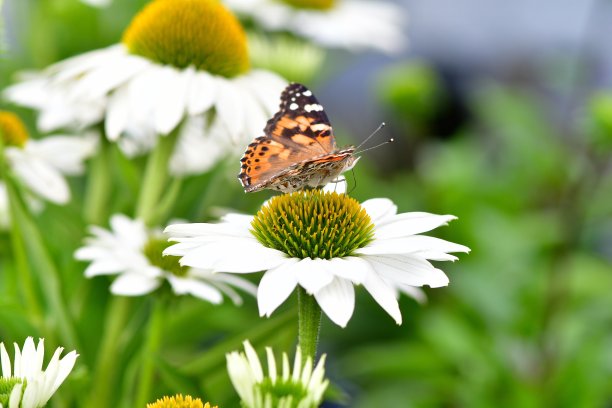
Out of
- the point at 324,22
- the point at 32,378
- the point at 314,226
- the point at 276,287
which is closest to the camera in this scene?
the point at 32,378

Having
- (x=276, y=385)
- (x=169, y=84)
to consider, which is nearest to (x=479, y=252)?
(x=169, y=84)

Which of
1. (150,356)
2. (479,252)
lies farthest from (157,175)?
(479,252)

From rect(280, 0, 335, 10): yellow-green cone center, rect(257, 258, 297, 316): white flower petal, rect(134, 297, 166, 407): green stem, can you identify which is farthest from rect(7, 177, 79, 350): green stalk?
rect(280, 0, 335, 10): yellow-green cone center

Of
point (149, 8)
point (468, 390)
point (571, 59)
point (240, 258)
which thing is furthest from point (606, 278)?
point (240, 258)

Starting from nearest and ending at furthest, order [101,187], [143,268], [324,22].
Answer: [143,268] → [101,187] → [324,22]

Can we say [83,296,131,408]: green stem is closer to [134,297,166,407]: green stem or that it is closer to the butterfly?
[134,297,166,407]: green stem

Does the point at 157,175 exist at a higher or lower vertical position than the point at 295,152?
lower

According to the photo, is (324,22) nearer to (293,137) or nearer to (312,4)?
(312,4)

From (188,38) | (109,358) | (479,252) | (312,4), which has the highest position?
(188,38)

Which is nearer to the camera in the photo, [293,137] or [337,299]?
[337,299]
